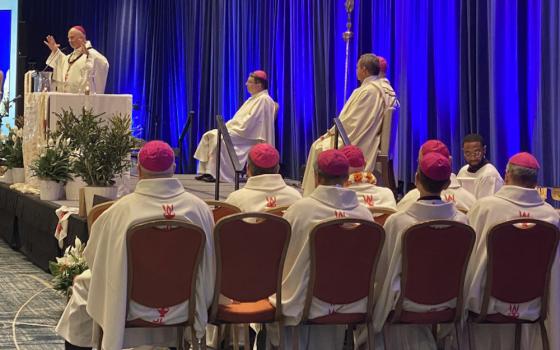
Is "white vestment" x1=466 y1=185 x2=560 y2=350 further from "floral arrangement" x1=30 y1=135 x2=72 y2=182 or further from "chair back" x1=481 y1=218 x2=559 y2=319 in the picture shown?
"floral arrangement" x1=30 y1=135 x2=72 y2=182

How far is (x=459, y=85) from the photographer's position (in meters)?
9.56

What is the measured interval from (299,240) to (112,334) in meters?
1.01

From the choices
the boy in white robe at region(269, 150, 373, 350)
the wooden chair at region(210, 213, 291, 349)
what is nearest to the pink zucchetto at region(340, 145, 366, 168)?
the boy in white robe at region(269, 150, 373, 350)

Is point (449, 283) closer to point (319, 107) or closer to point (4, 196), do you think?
point (4, 196)

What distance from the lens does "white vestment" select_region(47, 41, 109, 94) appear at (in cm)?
1005

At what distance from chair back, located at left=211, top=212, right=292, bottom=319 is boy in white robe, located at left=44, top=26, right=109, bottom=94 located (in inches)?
233

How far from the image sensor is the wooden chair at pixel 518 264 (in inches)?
176

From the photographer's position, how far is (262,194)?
5344 mm

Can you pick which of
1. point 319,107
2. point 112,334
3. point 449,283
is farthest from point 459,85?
point 112,334

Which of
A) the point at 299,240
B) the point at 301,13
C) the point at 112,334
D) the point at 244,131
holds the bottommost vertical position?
the point at 112,334

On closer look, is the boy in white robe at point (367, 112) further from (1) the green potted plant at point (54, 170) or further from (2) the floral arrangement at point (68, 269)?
(2) the floral arrangement at point (68, 269)

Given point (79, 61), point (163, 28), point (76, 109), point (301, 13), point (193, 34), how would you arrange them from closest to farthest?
point (76, 109) < point (79, 61) < point (301, 13) < point (193, 34) < point (163, 28)

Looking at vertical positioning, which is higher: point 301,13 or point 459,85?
point 301,13

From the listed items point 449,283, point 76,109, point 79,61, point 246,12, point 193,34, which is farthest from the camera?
point 193,34
